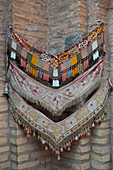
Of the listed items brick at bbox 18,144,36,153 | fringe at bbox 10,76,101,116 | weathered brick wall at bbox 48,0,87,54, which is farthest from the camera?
weathered brick wall at bbox 48,0,87,54

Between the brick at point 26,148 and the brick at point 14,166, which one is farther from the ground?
the brick at point 26,148

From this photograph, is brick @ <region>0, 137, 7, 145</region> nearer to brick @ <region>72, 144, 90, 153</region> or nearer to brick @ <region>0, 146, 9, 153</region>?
brick @ <region>0, 146, 9, 153</region>

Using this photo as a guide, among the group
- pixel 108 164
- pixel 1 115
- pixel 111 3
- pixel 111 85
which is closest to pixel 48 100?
pixel 1 115

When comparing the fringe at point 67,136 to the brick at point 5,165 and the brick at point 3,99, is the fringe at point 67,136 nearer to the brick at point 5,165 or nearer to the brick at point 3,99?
the brick at point 3,99

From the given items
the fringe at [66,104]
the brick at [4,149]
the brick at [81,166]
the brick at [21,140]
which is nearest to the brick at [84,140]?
the brick at [81,166]

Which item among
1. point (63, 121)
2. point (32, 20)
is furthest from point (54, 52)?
point (63, 121)

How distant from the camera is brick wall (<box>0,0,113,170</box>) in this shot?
2.63 meters

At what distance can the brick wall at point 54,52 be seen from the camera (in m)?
2.63

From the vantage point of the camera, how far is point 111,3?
278 cm

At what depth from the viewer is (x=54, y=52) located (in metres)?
3.01

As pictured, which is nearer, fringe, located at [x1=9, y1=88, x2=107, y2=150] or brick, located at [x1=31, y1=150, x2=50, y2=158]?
fringe, located at [x1=9, y1=88, x2=107, y2=150]

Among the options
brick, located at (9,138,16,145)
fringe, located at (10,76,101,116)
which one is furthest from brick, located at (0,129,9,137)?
fringe, located at (10,76,101,116)

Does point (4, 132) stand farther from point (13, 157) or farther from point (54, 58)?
point (54, 58)

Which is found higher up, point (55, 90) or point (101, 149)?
point (55, 90)
